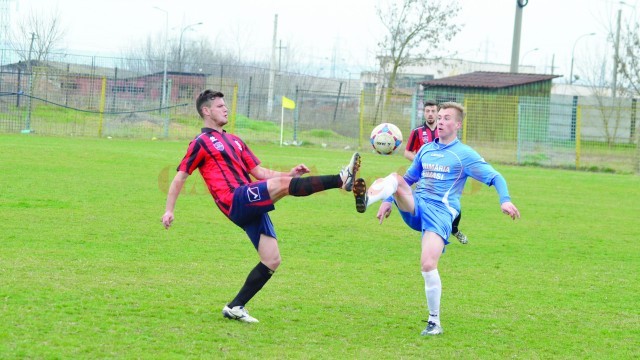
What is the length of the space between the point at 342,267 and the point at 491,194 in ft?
32.8

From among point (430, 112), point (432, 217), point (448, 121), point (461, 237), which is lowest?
point (461, 237)

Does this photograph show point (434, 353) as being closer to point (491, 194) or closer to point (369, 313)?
point (369, 313)

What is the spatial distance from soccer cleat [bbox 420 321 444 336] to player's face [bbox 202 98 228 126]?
2351 millimetres

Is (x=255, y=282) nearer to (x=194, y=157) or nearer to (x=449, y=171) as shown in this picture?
(x=194, y=157)

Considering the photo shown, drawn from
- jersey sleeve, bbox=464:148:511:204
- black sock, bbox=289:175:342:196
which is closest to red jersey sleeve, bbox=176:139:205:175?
black sock, bbox=289:175:342:196

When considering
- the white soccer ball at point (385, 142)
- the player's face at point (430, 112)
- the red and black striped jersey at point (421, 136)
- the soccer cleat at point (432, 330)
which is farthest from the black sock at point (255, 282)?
the red and black striped jersey at point (421, 136)

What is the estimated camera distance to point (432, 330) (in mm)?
6410

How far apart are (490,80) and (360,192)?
32738 millimetres

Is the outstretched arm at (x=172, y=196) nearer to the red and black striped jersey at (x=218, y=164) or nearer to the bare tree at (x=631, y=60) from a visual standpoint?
the red and black striped jersey at (x=218, y=164)

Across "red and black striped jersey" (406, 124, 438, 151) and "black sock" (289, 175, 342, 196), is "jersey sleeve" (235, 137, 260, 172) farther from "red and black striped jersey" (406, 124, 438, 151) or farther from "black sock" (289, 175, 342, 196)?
"red and black striped jersey" (406, 124, 438, 151)

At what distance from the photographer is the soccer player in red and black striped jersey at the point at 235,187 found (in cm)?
634

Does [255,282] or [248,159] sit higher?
[248,159]

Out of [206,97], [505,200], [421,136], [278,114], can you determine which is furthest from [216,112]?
[278,114]

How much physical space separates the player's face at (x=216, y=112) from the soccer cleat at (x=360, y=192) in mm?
1390
